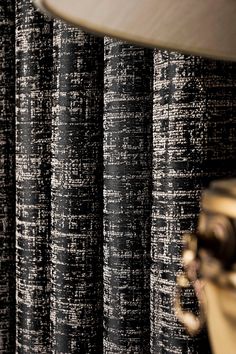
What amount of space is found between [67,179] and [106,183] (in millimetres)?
61

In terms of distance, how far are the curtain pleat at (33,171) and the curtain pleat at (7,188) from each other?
46 mm

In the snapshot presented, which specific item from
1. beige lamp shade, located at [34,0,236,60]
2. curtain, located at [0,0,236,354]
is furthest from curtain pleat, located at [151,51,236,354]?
beige lamp shade, located at [34,0,236,60]

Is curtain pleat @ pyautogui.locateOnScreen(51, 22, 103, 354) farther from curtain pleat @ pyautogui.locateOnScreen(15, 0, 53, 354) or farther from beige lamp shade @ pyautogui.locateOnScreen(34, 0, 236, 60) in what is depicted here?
beige lamp shade @ pyautogui.locateOnScreen(34, 0, 236, 60)

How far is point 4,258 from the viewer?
896mm

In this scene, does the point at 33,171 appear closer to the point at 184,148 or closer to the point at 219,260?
the point at 184,148

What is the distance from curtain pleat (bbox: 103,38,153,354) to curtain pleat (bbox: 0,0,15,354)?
224mm

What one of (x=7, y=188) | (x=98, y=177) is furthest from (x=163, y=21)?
(x=7, y=188)

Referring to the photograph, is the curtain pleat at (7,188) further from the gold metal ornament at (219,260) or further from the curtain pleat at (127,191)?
the gold metal ornament at (219,260)

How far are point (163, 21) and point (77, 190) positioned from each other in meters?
0.34

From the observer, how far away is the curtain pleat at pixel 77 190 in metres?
0.75

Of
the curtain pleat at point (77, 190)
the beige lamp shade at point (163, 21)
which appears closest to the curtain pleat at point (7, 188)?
the curtain pleat at point (77, 190)

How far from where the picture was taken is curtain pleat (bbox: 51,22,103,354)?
0.75 metres

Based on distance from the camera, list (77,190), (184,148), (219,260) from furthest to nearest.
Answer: (77,190)
(184,148)
(219,260)

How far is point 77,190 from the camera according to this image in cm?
75
